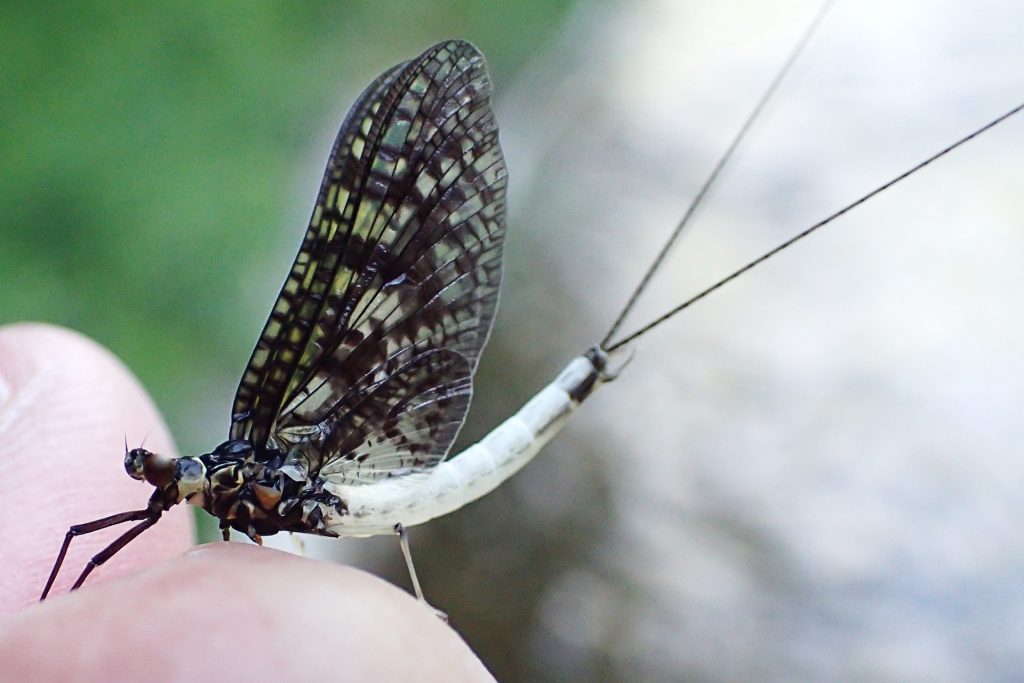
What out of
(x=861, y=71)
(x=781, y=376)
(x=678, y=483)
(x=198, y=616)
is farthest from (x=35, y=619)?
(x=861, y=71)

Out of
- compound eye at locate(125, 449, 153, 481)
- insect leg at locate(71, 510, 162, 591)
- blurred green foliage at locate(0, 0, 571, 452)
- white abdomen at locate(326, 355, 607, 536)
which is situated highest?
blurred green foliage at locate(0, 0, 571, 452)

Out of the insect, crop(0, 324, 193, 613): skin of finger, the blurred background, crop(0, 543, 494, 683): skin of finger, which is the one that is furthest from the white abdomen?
the blurred background

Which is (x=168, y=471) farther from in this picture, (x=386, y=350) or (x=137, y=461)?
(x=386, y=350)

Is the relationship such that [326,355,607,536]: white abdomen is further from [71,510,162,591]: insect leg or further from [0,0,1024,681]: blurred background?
[0,0,1024,681]: blurred background

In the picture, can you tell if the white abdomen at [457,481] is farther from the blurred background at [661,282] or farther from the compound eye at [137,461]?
the blurred background at [661,282]

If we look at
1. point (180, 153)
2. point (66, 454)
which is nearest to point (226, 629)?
point (66, 454)

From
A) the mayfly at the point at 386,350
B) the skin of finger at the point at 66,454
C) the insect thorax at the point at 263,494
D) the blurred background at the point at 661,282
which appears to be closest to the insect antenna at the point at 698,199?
the mayfly at the point at 386,350
